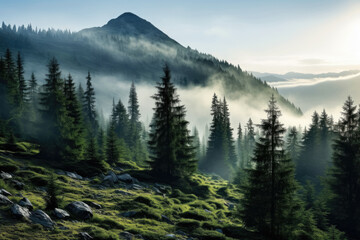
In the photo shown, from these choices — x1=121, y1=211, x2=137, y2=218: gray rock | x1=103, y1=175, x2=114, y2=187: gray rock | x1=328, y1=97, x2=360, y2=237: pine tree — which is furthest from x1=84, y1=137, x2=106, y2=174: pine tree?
x1=328, y1=97, x2=360, y2=237: pine tree

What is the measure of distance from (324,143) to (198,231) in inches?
2417

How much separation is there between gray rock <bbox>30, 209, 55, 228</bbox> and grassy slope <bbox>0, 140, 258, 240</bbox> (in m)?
0.42

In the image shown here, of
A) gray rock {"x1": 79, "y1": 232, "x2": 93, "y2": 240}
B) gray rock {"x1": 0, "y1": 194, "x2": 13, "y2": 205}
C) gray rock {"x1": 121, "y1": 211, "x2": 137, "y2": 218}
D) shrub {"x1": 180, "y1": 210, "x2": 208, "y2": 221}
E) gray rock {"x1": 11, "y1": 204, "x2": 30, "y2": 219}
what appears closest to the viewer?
gray rock {"x1": 79, "y1": 232, "x2": 93, "y2": 240}

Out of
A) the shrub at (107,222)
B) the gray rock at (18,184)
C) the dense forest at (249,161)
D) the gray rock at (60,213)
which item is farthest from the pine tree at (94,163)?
the gray rock at (60,213)

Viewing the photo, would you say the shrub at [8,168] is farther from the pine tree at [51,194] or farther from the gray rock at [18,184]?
the pine tree at [51,194]

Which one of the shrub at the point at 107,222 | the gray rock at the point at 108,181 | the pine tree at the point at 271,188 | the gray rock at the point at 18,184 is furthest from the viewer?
the gray rock at the point at 108,181

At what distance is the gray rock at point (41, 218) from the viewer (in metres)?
14.8

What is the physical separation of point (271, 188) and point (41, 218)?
19498 mm

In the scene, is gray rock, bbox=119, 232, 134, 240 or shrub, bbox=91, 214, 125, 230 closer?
gray rock, bbox=119, 232, 134, 240

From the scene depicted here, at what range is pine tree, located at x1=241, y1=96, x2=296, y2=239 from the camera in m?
24.7

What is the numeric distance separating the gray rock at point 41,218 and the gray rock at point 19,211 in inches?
12.7

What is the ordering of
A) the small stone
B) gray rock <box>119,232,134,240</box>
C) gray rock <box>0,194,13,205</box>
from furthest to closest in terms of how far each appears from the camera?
gray rock <box>119,232,134,240</box>
the small stone
gray rock <box>0,194,13,205</box>

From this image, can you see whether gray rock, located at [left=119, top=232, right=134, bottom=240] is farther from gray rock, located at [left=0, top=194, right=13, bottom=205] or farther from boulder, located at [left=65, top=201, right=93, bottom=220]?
gray rock, located at [left=0, top=194, right=13, bottom=205]

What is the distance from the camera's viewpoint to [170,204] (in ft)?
94.0
